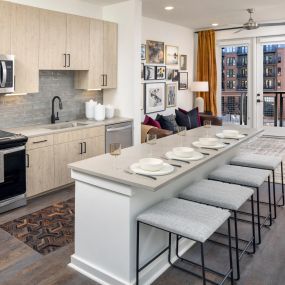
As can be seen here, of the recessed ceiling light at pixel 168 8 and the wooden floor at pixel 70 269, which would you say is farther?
the recessed ceiling light at pixel 168 8

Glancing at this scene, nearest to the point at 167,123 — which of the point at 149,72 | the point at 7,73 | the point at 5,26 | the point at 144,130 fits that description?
the point at 144,130

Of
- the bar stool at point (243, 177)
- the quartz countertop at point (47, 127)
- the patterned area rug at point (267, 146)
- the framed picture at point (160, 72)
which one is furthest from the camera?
the framed picture at point (160, 72)

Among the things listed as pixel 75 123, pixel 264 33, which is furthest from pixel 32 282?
pixel 264 33

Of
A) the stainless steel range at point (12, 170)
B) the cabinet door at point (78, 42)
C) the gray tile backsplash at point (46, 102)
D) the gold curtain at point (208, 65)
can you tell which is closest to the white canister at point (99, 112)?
the gray tile backsplash at point (46, 102)

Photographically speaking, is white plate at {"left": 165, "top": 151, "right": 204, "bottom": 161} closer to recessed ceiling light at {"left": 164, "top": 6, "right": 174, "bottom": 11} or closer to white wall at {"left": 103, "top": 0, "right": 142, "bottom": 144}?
white wall at {"left": 103, "top": 0, "right": 142, "bottom": 144}

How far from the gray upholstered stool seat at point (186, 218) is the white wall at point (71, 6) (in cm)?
343

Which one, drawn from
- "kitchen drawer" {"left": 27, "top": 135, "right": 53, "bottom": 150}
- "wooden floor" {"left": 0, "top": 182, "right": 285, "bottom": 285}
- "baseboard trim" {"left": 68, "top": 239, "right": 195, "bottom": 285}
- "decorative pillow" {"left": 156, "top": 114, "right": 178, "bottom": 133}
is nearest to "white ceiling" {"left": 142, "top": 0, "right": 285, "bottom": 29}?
"decorative pillow" {"left": 156, "top": 114, "right": 178, "bottom": 133}

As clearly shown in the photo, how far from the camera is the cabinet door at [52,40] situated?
4.25 metres

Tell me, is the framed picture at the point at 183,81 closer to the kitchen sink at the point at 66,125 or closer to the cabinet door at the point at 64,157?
the kitchen sink at the point at 66,125

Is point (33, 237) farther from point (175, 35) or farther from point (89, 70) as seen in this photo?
point (175, 35)

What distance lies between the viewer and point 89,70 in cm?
496

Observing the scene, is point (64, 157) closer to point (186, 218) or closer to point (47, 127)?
point (47, 127)

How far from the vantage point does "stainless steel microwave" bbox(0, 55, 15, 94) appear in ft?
12.2

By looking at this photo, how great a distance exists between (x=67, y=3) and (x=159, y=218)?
3888mm
